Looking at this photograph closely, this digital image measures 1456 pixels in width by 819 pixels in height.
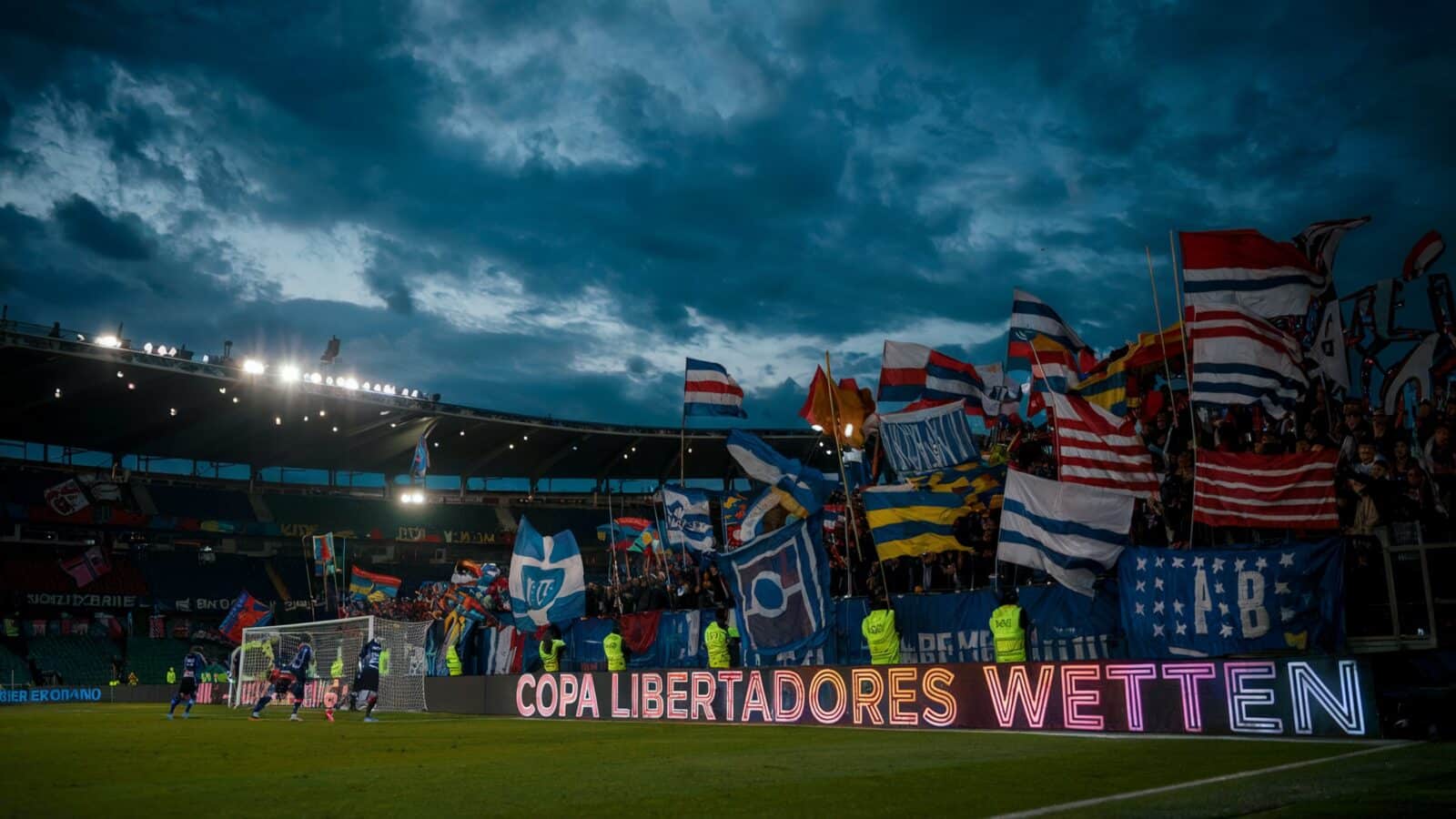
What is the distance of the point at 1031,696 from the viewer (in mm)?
16422

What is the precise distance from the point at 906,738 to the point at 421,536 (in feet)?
194

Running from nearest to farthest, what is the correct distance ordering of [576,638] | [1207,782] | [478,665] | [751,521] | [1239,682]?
[1207,782] → [1239,682] → [751,521] → [576,638] → [478,665]

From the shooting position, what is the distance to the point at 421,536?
69812 millimetres

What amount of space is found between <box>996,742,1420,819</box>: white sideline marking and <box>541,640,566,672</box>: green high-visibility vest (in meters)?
21.2

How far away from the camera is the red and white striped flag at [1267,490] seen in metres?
14.9

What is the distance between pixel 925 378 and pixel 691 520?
7519mm

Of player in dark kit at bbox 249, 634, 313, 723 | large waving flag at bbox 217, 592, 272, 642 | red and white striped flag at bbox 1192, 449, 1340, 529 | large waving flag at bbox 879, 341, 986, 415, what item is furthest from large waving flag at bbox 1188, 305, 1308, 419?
large waving flag at bbox 217, 592, 272, 642

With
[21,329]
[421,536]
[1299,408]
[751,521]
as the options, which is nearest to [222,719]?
[751,521]

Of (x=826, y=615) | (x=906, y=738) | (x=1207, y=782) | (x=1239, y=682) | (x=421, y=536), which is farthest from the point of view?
(x=421, y=536)

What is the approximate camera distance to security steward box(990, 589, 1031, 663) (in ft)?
60.8

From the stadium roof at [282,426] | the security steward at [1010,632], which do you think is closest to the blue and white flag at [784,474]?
the security steward at [1010,632]

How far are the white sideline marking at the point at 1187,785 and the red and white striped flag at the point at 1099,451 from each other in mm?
5868

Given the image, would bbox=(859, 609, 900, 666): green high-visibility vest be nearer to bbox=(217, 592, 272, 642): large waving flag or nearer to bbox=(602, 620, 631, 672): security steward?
bbox=(602, 620, 631, 672): security steward

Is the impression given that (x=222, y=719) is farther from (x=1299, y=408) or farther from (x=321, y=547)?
(x=1299, y=408)
